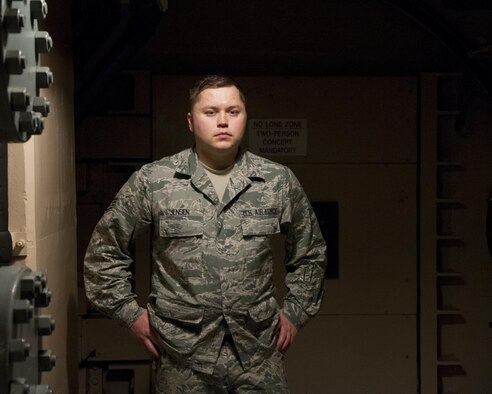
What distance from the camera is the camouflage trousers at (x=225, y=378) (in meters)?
2.38

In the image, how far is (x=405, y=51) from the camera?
3641 mm

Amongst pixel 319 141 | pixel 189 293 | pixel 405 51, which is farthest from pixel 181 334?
pixel 405 51

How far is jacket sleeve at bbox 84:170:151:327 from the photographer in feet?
8.05

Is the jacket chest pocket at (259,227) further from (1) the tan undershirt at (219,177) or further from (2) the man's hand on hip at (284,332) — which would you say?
(2) the man's hand on hip at (284,332)

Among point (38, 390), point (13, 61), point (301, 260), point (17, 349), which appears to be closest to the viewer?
point (13, 61)

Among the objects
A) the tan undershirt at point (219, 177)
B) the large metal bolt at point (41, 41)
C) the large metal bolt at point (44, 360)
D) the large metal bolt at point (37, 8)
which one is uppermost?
the large metal bolt at point (37, 8)

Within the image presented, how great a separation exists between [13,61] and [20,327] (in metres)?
0.44

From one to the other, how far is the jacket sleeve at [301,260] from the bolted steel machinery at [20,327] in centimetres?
126

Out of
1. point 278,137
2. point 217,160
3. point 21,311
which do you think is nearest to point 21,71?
point 21,311

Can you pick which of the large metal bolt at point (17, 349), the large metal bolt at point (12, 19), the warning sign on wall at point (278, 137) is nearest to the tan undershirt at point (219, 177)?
the warning sign on wall at point (278, 137)

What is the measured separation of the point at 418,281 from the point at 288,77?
3.66 ft

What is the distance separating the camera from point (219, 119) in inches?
94.0

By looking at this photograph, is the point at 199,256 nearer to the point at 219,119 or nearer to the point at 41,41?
the point at 219,119

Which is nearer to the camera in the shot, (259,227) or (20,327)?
(20,327)
